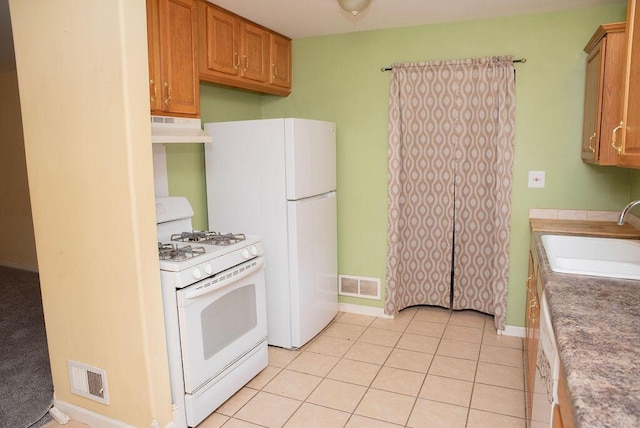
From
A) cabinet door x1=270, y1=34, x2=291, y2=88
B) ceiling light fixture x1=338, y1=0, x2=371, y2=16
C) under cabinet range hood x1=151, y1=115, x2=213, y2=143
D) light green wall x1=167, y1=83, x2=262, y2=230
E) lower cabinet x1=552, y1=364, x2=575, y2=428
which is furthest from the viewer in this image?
cabinet door x1=270, y1=34, x2=291, y2=88

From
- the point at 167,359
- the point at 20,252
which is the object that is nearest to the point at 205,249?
the point at 167,359

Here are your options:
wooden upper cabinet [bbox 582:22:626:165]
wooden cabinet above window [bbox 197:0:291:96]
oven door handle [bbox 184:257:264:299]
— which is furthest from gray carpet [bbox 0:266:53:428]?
wooden upper cabinet [bbox 582:22:626:165]

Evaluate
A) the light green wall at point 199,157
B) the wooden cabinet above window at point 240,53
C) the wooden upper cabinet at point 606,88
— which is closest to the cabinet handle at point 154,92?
the wooden cabinet above window at point 240,53

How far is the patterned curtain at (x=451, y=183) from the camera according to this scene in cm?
332

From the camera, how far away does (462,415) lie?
2400 mm

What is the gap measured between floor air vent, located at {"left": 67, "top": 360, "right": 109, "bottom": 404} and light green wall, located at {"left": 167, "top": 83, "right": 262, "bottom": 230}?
1.25 meters

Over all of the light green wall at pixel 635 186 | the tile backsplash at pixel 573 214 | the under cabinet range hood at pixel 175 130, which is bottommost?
the tile backsplash at pixel 573 214

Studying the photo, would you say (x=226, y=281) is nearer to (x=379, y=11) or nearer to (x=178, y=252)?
(x=178, y=252)

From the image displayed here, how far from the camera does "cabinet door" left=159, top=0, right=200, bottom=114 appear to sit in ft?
8.25

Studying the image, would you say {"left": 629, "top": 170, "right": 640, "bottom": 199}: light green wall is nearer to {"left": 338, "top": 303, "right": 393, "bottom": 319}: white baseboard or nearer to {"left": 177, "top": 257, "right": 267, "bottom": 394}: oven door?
{"left": 338, "top": 303, "right": 393, "bottom": 319}: white baseboard

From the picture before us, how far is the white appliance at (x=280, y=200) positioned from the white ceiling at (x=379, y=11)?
2.39ft

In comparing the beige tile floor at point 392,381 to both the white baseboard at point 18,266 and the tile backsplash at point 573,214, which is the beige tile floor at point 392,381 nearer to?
the tile backsplash at point 573,214

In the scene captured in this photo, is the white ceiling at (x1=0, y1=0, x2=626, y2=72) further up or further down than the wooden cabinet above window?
further up

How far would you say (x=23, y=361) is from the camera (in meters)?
3.02
